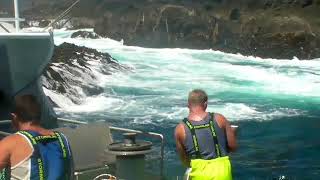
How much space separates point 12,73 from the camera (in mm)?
11844

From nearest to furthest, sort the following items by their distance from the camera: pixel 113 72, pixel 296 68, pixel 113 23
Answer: pixel 113 72 < pixel 296 68 < pixel 113 23

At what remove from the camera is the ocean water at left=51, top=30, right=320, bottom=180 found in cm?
1430

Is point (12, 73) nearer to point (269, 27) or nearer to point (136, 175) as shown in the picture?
point (136, 175)

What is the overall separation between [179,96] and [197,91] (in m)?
21.8

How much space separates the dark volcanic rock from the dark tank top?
18.3 metres

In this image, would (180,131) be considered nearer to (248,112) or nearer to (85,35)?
(248,112)

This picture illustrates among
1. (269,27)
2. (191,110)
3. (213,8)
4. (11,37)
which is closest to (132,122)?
(11,37)

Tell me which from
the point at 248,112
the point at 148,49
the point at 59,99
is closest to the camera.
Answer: the point at 248,112

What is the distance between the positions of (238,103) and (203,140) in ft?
63.0

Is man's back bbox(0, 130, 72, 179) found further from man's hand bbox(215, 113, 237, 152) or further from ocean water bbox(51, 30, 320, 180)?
ocean water bbox(51, 30, 320, 180)

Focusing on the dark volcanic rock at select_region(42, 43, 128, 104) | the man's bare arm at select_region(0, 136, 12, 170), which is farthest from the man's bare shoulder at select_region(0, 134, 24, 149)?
the dark volcanic rock at select_region(42, 43, 128, 104)

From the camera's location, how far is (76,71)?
28.1m

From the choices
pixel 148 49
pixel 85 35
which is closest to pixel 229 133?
pixel 148 49

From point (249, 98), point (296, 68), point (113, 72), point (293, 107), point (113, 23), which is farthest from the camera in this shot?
point (113, 23)
